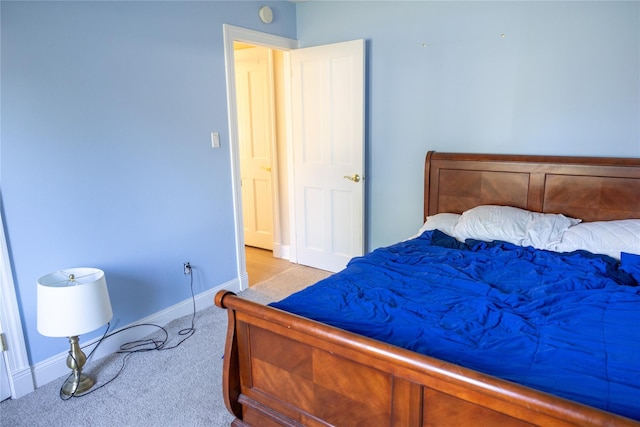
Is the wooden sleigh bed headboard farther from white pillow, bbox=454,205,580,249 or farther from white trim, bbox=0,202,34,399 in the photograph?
white trim, bbox=0,202,34,399

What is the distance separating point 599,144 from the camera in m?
2.63

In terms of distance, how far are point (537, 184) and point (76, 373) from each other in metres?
3.00

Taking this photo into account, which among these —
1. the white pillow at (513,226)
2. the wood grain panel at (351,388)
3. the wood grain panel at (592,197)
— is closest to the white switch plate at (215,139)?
the white pillow at (513,226)

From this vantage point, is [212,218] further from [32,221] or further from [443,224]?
[443,224]

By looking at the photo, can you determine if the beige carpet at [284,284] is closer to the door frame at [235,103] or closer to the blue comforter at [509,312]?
the door frame at [235,103]

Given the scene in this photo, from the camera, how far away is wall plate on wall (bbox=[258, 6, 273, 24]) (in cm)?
339

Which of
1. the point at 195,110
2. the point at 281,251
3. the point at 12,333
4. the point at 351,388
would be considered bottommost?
the point at 281,251

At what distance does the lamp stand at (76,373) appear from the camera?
2.24 m

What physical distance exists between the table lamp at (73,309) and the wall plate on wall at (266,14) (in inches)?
91.0

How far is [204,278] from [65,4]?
1969 mm

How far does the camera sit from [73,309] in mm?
2100

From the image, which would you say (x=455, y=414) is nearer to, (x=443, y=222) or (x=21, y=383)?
(x=443, y=222)

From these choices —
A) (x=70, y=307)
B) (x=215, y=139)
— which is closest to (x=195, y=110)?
(x=215, y=139)

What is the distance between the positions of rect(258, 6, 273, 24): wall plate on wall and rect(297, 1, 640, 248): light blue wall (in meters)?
0.40
